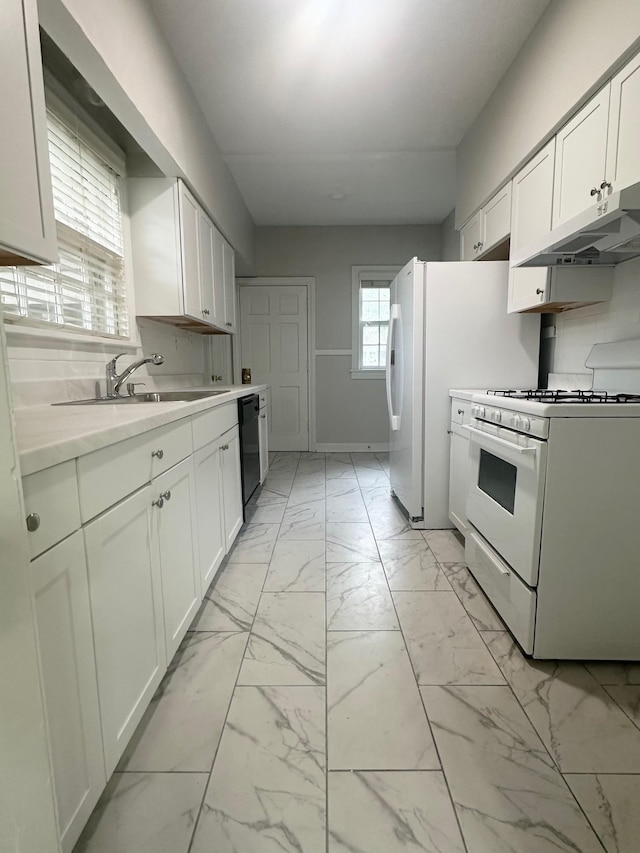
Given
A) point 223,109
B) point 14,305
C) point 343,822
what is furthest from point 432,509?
point 223,109

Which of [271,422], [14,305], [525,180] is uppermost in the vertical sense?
[525,180]

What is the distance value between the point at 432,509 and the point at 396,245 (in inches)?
137

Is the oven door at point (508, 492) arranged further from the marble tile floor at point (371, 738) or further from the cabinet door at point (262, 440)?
the cabinet door at point (262, 440)

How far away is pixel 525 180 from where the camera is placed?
2.22m

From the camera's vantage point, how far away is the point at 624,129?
152cm

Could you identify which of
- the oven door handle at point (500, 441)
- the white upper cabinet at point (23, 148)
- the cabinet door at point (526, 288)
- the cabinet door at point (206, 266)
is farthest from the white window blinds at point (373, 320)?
the white upper cabinet at point (23, 148)

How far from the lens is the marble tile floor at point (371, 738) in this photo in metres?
0.95

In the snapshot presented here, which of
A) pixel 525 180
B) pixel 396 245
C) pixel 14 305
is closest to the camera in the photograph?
pixel 14 305

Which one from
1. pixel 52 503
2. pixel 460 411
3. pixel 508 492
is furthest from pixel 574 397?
pixel 52 503

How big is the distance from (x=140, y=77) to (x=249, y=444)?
200cm

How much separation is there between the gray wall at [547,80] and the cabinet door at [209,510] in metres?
2.19

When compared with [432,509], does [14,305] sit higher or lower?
higher

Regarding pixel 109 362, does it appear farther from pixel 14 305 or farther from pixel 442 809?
pixel 442 809

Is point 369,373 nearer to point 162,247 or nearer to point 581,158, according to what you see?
point 162,247
